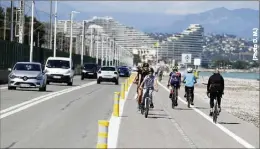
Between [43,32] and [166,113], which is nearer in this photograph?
[166,113]

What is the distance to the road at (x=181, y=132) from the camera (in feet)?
44.8

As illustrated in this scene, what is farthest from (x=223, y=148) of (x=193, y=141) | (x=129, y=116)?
(x=129, y=116)

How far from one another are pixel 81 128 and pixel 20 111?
5431 millimetres

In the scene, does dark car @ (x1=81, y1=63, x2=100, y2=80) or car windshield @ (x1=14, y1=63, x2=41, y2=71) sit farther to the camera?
dark car @ (x1=81, y1=63, x2=100, y2=80)

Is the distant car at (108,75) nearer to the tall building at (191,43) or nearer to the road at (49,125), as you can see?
the road at (49,125)

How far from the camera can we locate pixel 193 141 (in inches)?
561

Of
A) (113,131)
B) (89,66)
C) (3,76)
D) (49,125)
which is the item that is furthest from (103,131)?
(89,66)

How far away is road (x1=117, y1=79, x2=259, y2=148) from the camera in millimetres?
13656

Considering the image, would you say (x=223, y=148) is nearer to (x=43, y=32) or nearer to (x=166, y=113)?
(x=166, y=113)

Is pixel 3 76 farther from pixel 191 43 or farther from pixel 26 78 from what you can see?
pixel 191 43

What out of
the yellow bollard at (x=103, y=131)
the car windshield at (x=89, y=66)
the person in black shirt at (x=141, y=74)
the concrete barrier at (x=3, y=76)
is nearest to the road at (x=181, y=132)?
the person in black shirt at (x=141, y=74)

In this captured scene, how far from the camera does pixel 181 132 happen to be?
16.2 meters

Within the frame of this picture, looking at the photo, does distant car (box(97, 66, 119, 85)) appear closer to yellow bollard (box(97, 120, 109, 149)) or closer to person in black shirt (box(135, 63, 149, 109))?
person in black shirt (box(135, 63, 149, 109))

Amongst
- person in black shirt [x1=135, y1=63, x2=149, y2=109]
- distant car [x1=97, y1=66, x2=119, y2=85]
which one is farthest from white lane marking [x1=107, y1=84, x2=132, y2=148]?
distant car [x1=97, y1=66, x2=119, y2=85]
